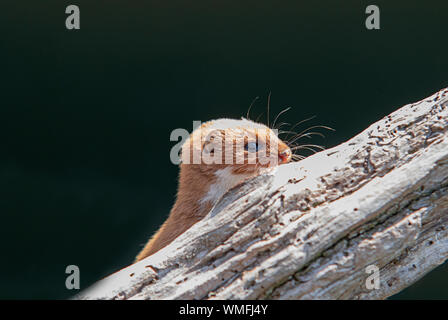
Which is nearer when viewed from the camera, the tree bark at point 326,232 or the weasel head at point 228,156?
the tree bark at point 326,232

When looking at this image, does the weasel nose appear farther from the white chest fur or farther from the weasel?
the white chest fur

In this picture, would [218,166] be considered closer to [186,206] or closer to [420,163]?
[186,206]

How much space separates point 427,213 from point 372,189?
15cm

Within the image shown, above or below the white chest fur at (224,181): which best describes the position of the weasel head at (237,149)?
above

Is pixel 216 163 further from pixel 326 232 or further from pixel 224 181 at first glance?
pixel 326 232

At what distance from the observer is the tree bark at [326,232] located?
1.08 meters

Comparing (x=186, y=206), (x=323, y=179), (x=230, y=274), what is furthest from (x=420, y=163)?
(x=186, y=206)

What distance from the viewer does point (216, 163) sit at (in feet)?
5.38

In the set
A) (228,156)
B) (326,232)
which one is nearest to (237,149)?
(228,156)

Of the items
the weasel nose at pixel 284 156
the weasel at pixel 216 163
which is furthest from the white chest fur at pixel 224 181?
the weasel nose at pixel 284 156

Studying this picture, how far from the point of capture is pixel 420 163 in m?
1.12

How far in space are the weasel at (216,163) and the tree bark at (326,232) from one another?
0.39 meters

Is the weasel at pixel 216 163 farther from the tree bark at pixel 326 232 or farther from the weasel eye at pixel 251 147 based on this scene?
the tree bark at pixel 326 232

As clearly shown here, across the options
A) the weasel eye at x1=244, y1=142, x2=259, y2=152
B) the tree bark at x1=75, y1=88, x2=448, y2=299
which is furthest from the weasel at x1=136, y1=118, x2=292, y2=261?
the tree bark at x1=75, y1=88, x2=448, y2=299
